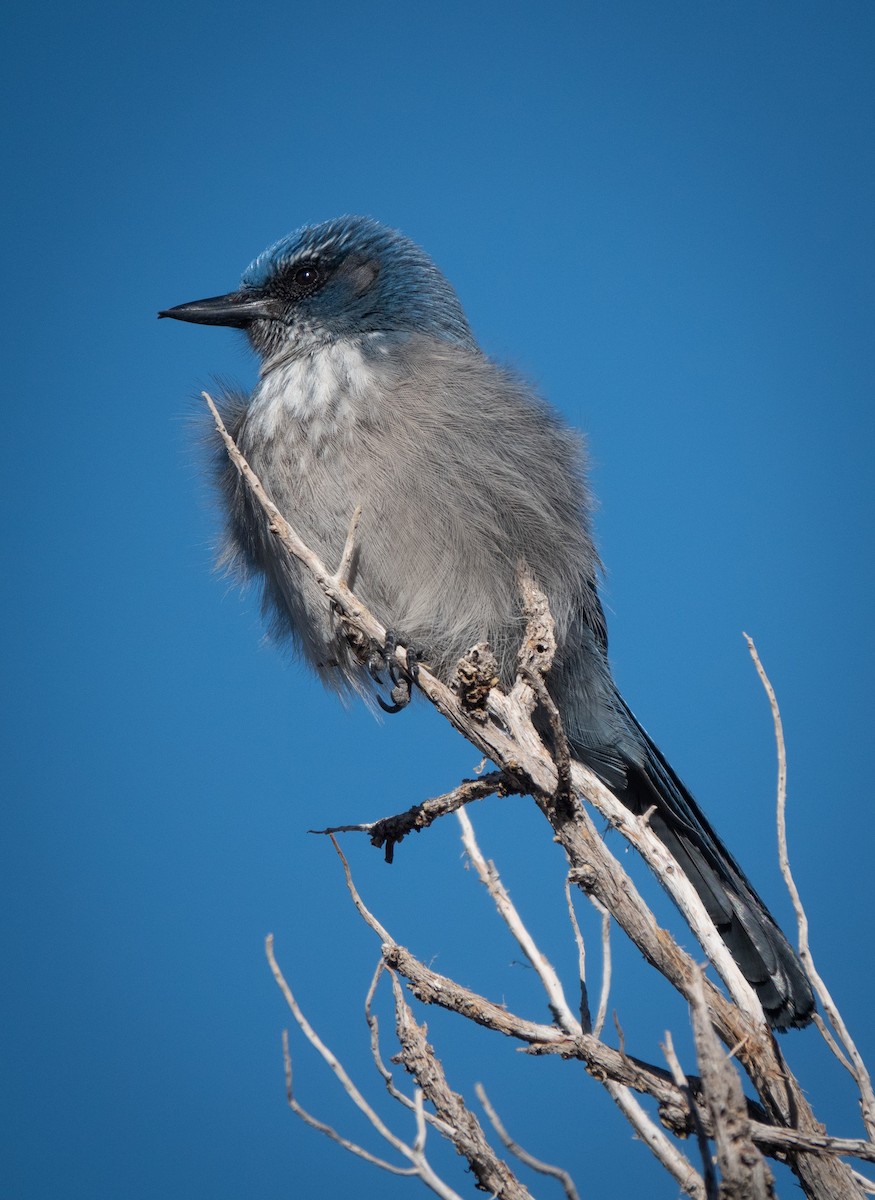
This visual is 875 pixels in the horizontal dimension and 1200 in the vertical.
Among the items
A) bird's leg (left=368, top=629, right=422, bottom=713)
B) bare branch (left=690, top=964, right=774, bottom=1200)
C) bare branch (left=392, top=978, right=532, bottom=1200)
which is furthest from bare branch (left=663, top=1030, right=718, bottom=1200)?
bird's leg (left=368, top=629, right=422, bottom=713)

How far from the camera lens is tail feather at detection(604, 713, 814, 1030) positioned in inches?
135

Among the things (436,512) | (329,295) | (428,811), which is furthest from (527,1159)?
(329,295)

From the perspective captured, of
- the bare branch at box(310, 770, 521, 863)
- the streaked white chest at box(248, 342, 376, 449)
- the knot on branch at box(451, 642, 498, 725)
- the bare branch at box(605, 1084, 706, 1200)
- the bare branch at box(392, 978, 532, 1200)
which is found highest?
the streaked white chest at box(248, 342, 376, 449)

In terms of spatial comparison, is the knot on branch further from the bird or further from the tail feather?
the bird

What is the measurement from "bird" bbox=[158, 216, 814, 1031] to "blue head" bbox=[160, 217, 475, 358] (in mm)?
16

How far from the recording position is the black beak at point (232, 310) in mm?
4688

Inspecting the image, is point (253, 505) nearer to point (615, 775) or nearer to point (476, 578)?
point (476, 578)

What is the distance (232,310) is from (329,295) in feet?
1.42

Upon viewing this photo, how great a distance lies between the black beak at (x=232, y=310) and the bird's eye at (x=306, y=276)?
140 mm

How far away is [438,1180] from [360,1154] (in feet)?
0.79

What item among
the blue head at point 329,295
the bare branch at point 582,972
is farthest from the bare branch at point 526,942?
the blue head at point 329,295

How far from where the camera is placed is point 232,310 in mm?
4691

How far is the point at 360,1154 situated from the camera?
238 centimetres

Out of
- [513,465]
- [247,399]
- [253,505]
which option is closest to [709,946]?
[513,465]
